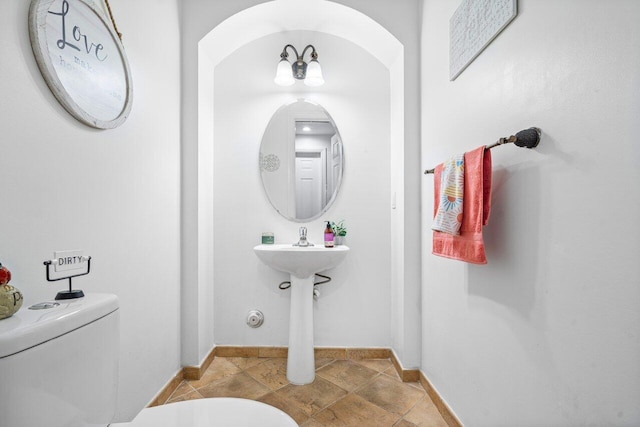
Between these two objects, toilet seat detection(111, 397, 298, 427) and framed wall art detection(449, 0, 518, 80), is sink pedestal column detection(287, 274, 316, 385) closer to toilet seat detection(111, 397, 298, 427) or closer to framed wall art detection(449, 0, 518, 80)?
toilet seat detection(111, 397, 298, 427)

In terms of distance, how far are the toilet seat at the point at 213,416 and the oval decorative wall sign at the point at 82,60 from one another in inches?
37.3

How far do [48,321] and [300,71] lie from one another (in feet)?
6.25

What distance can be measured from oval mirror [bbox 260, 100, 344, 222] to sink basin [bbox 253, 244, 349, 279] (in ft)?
1.29

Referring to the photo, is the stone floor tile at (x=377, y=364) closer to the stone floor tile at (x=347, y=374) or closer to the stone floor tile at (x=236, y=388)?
the stone floor tile at (x=347, y=374)

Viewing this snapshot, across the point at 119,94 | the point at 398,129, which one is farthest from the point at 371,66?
the point at 119,94

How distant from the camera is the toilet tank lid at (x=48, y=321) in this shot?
538mm

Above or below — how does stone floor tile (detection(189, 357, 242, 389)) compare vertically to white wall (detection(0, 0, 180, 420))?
below

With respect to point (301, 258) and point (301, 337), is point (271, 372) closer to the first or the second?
point (301, 337)

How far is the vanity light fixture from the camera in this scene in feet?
6.45

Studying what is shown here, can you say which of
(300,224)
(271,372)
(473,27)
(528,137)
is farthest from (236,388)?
(473,27)

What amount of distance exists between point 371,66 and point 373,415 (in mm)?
2129

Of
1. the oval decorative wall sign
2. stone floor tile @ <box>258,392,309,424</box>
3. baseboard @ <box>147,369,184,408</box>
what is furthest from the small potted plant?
the oval decorative wall sign

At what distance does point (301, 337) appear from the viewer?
1.75m

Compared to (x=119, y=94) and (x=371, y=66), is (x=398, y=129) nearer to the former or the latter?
(x=371, y=66)
